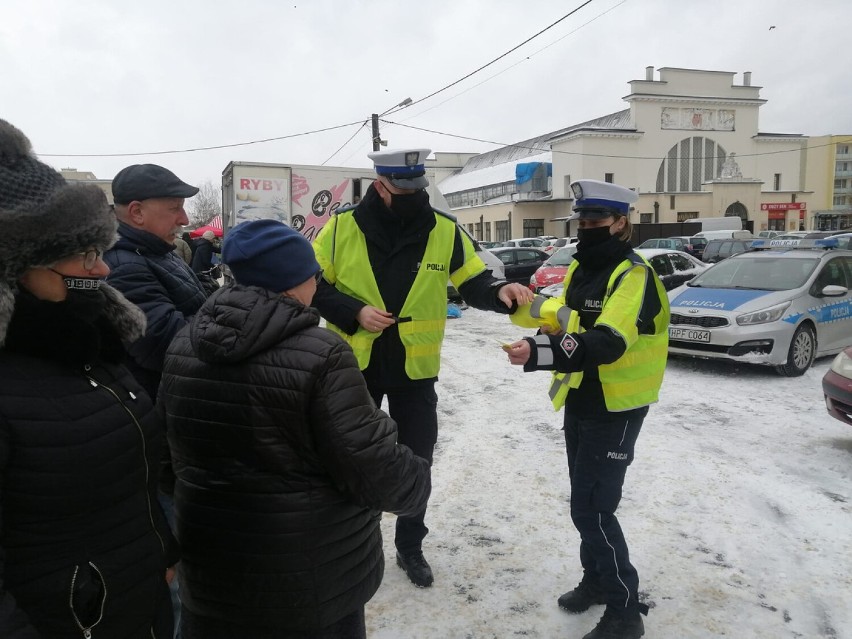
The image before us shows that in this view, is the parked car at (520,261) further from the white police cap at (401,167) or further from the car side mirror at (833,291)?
the white police cap at (401,167)

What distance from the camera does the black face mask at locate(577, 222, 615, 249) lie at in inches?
111

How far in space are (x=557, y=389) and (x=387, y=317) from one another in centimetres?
91

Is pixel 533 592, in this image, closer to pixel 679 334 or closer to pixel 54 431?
pixel 54 431

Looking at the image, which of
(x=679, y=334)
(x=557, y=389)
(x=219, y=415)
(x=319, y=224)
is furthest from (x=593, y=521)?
(x=319, y=224)

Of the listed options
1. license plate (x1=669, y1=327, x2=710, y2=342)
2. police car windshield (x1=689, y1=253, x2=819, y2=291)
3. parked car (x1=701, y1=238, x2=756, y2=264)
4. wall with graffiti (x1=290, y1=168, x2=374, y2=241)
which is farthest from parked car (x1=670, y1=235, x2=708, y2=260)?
license plate (x1=669, y1=327, x2=710, y2=342)

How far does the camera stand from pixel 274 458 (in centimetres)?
168

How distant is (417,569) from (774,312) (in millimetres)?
6507

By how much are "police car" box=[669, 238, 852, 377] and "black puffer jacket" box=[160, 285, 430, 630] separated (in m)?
7.17

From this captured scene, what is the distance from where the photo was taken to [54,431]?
1.38 metres

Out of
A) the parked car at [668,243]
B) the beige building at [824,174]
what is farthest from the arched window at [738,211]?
the parked car at [668,243]

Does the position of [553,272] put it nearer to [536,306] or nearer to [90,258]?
[536,306]

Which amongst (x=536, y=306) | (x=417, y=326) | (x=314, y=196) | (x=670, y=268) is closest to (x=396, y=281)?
Result: (x=417, y=326)

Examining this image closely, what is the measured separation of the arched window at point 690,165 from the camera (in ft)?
166

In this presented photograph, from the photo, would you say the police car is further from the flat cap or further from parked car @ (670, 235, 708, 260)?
parked car @ (670, 235, 708, 260)
